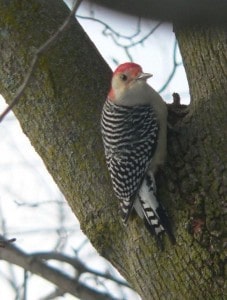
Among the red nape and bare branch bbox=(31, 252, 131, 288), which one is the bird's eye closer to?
the red nape

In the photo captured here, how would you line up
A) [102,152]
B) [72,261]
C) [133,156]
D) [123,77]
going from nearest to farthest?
[102,152] < [133,156] < [123,77] < [72,261]

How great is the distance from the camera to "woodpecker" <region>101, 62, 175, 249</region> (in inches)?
113

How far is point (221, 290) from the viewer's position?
2.52 metres

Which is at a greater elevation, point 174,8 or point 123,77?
point 123,77

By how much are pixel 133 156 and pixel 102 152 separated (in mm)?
439

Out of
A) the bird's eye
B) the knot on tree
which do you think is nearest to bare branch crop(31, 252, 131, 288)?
the knot on tree

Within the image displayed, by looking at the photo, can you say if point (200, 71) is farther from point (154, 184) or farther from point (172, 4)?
point (172, 4)

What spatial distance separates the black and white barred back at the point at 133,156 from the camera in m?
2.85

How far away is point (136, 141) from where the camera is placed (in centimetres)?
347

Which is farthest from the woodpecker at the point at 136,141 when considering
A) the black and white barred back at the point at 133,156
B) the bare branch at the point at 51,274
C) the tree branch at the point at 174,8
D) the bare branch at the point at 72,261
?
the tree branch at the point at 174,8

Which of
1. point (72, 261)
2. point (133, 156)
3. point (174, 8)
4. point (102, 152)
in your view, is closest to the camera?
point (174, 8)

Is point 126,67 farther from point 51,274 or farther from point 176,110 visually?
point 51,274

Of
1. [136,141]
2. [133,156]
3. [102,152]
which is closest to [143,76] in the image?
[136,141]

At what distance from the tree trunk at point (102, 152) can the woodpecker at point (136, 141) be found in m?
0.06
